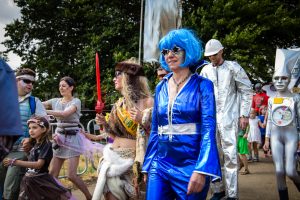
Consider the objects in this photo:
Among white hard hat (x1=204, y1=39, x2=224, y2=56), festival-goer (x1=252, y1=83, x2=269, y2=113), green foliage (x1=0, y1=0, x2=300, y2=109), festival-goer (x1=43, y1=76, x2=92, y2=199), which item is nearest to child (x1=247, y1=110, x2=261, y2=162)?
festival-goer (x1=252, y1=83, x2=269, y2=113)

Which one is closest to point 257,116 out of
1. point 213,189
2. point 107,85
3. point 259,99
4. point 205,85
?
point 259,99

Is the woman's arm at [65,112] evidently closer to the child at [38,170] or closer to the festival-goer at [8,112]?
the child at [38,170]

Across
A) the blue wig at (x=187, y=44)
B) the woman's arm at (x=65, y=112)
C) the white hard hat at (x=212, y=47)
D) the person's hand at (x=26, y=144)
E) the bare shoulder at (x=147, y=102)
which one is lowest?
the person's hand at (x=26, y=144)

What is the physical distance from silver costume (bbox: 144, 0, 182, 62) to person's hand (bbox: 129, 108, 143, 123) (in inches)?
190

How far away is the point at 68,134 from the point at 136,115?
2495 millimetres

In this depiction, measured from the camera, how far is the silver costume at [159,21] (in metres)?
8.79

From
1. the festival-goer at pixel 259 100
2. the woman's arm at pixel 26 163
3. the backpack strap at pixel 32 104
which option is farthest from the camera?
the festival-goer at pixel 259 100

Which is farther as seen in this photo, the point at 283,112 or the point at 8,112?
the point at 283,112

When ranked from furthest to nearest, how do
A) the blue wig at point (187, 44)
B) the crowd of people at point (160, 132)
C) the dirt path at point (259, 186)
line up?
1. the dirt path at point (259, 186)
2. the blue wig at point (187, 44)
3. the crowd of people at point (160, 132)

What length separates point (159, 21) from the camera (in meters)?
8.96

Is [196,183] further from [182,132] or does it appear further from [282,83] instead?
[282,83]

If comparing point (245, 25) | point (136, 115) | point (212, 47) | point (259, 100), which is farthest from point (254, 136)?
point (136, 115)

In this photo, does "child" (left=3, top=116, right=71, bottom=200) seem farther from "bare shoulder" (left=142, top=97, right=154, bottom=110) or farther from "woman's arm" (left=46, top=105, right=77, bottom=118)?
"bare shoulder" (left=142, top=97, right=154, bottom=110)

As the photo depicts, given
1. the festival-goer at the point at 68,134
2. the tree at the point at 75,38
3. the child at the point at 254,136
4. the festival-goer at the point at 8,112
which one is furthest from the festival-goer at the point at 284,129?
the tree at the point at 75,38
